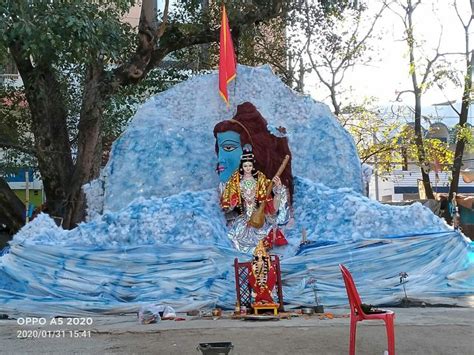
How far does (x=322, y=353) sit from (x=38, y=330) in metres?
3.45

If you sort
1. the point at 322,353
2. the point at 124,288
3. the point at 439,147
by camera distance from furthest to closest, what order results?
1. the point at 439,147
2. the point at 124,288
3. the point at 322,353

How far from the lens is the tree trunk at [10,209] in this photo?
43.2 feet

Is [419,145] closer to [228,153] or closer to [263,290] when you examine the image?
[228,153]

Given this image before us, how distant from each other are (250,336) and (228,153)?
452cm

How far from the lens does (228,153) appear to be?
1077 centimetres

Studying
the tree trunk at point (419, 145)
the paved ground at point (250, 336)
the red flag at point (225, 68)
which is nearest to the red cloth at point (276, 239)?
the paved ground at point (250, 336)

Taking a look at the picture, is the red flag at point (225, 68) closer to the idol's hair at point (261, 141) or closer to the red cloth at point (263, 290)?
the idol's hair at point (261, 141)

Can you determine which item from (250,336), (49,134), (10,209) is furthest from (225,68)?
(250,336)

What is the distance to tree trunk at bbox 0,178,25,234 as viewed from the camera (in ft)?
43.2

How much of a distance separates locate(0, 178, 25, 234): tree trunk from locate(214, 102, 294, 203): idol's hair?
4.88m

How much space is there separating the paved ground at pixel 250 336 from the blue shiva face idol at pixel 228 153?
3.07 metres

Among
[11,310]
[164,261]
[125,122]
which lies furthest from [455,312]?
[125,122]

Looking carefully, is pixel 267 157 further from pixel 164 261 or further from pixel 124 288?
pixel 124 288

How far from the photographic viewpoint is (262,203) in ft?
33.9
